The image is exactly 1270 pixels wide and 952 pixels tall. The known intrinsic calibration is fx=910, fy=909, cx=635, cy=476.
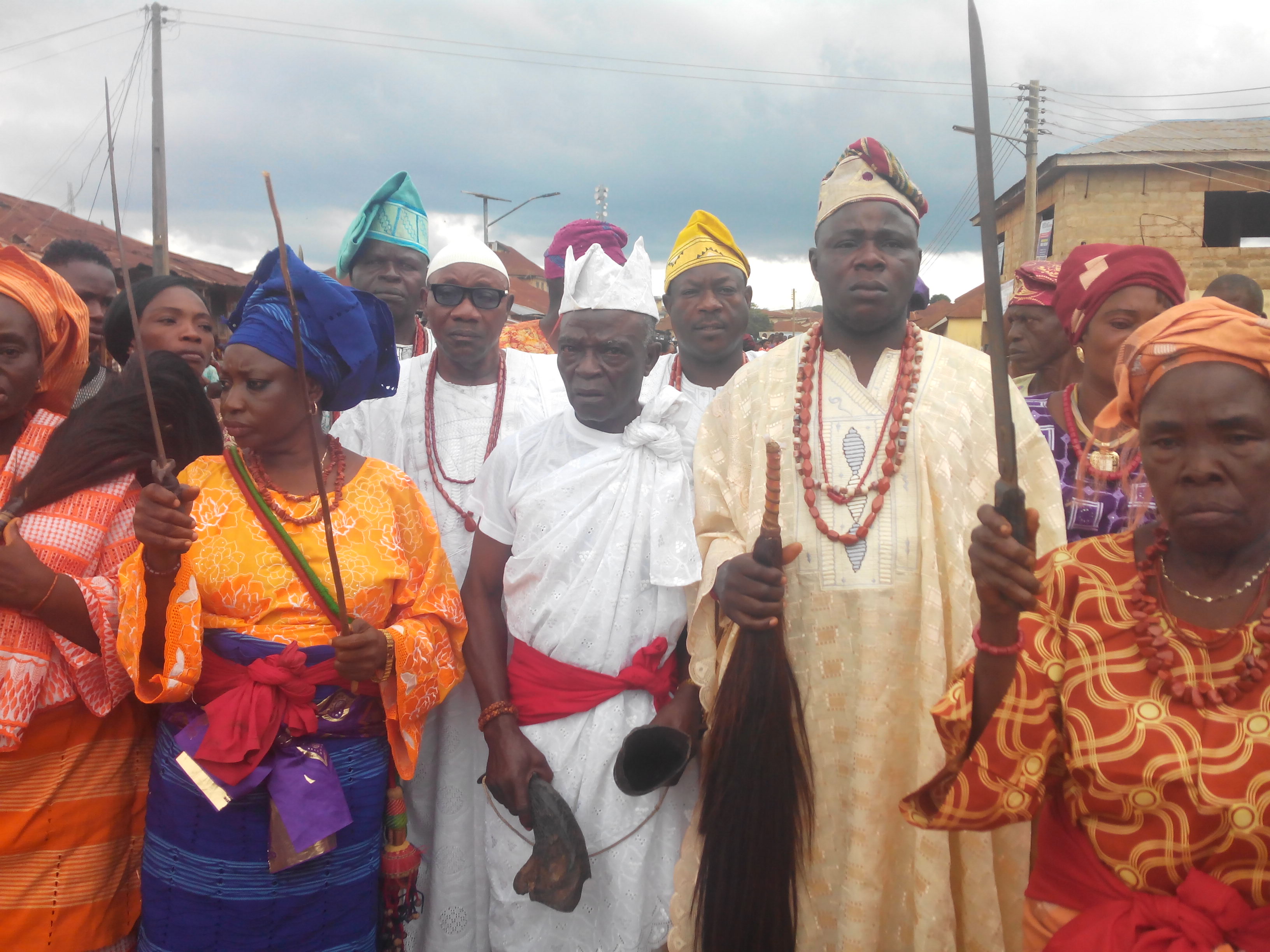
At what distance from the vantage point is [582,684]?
2814 millimetres

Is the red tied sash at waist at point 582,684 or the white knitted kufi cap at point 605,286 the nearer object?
the red tied sash at waist at point 582,684

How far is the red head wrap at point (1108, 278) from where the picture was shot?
311cm

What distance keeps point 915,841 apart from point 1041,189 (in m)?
21.5

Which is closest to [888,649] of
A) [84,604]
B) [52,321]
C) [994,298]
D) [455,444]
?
[994,298]

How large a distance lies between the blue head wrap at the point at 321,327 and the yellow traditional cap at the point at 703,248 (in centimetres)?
175

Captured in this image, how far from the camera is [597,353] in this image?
3055 millimetres

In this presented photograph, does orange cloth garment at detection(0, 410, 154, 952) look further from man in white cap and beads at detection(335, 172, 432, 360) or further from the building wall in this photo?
the building wall

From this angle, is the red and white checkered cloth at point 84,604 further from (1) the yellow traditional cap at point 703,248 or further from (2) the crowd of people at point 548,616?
(1) the yellow traditional cap at point 703,248

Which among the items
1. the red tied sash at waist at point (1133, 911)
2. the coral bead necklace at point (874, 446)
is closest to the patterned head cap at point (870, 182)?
the coral bead necklace at point (874, 446)

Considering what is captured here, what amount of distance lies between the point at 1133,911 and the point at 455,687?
225 cm

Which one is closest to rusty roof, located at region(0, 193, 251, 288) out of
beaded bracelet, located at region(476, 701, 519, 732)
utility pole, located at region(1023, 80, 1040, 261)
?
beaded bracelet, located at region(476, 701, 519, 732)

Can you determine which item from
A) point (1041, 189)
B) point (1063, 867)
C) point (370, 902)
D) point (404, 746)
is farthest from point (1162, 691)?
point (1041, 189)

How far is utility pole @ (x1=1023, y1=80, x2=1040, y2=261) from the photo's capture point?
728 inches

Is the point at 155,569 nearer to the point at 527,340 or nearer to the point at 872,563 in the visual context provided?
the point at 872,563
